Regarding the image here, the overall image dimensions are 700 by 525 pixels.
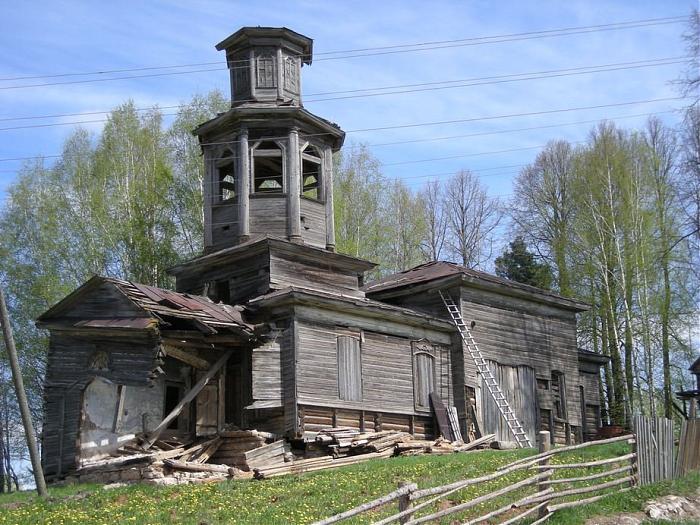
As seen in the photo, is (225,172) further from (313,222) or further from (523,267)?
(523,267)

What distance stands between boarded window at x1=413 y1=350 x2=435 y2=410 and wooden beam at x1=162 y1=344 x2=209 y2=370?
690 centimetres

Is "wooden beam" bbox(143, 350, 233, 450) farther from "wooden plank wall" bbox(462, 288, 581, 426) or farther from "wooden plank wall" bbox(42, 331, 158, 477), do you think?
"wooden plank wall" bbox(462, 288, 581, 426)

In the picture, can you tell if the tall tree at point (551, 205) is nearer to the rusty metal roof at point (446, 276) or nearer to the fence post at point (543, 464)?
the rusty metal roof at point (446, 276)

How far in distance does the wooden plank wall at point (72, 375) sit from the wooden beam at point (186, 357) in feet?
2.04

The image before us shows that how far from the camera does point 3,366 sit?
39312mm

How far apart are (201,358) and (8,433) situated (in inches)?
846

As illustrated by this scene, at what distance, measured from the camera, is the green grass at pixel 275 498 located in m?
16.1

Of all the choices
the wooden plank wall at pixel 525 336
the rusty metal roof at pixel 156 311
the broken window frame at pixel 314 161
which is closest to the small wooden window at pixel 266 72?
the broken window frame at pixel 314 161

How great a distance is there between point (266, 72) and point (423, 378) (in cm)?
1095

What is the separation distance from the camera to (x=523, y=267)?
48.9 metres

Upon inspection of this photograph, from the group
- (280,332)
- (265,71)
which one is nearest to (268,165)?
(265,71)

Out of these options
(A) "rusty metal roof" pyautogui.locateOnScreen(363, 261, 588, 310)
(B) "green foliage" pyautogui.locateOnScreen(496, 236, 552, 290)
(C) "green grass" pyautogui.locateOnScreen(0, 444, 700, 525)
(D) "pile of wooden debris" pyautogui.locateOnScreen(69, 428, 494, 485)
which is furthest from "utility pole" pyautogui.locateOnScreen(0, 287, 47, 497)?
(B) "green foliage" pyautogui.locateOnScreen(496, 236, 552, 290)

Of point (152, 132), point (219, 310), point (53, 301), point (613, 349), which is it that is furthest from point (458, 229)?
point (219, 310)

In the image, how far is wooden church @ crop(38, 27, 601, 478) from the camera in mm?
24453
